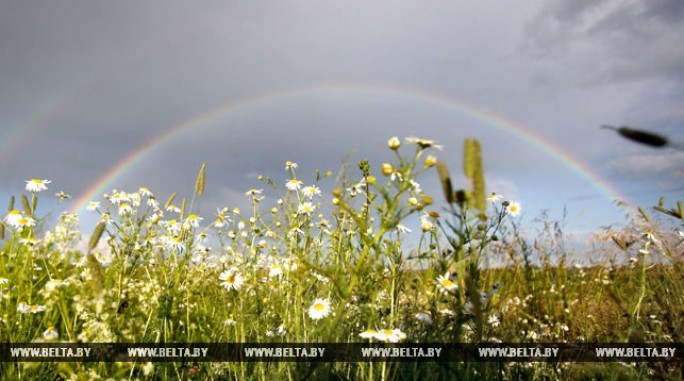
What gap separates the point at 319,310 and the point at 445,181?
1.32m

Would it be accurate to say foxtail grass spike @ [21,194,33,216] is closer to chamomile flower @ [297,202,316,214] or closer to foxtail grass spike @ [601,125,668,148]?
chamomile flower @ [297,202,316,214]

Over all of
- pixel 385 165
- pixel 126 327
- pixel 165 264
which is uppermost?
pixel 385 165

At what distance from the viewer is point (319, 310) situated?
100 inches

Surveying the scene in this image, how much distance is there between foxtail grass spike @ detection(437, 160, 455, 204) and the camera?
4.65 ft

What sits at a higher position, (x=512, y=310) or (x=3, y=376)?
(x=512, y=310)

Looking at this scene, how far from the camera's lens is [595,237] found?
6.73 metres

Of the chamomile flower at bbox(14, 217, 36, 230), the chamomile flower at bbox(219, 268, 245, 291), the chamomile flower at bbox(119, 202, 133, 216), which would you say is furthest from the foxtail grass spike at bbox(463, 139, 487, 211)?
the chamomile flower at bbox(14, 217, 36, 230)

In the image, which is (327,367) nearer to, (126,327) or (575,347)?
(126,327)

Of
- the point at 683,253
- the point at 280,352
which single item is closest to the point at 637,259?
the point at 683,253

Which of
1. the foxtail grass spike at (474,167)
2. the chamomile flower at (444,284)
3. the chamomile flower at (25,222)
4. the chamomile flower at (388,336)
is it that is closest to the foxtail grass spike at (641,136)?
the foxtail grass spike at (474,167)

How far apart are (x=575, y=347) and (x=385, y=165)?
258 cm

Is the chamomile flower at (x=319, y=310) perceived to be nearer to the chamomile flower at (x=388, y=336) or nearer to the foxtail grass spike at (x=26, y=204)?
the chamomile flower at (x=388, y=336)

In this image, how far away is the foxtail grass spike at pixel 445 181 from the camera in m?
1.42

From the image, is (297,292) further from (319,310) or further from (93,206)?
(93,206)
